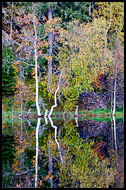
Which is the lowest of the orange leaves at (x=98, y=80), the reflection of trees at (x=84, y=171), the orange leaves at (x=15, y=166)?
the orange leaves at (x=15, y=166)

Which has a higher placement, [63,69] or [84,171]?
[63,69]

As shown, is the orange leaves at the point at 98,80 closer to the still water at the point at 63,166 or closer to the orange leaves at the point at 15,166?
the still water at the point at 63,166

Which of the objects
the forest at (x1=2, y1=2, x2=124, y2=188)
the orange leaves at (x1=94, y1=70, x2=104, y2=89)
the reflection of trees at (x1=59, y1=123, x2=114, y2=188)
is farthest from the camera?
the orange leaves at (x1=94, y1=70, x2=104, y2=89)

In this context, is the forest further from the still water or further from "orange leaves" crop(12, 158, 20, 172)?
"orange leaves" crop(12, 158, 20, 172)

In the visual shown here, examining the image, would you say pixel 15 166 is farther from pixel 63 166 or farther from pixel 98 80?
pixel 98 80

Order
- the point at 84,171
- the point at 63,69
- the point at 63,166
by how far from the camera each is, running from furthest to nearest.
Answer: the point at 63,69, the point at 63,166, the point at 84,171

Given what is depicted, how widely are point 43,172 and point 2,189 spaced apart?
114 centimetres

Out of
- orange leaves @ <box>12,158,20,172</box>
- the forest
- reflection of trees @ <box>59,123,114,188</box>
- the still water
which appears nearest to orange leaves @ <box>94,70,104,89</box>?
the forest

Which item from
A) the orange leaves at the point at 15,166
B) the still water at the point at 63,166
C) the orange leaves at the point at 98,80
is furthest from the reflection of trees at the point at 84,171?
the orange leaves at the point at 98,80

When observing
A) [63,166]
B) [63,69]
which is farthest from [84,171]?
[63,69]

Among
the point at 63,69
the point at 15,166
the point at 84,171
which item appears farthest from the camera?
the point at 63,69

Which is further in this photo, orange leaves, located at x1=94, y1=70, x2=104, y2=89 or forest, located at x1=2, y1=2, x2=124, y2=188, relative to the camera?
orange leaves, located at x1=94, y1=70, x2=104, y2=89

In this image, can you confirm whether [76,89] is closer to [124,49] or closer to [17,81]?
[17,81]

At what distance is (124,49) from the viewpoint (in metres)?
26.0
